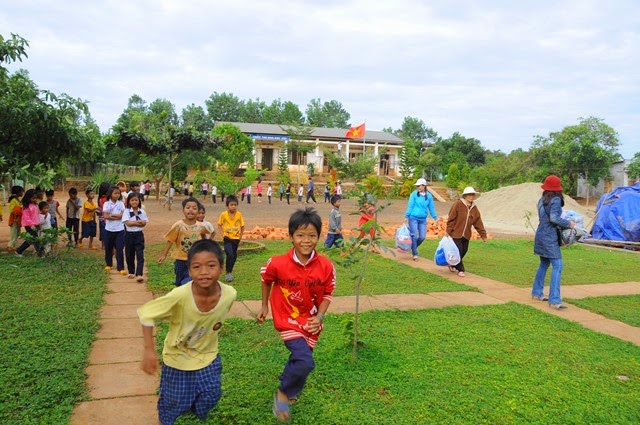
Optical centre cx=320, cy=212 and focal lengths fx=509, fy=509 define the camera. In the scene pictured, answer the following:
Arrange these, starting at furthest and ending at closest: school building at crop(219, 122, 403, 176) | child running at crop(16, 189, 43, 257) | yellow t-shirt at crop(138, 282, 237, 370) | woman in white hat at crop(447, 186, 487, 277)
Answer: school building at crop(219, 122, 403, 176) < child running at crop(16, 189, 43, 257) < woman in white hat at crop(447, 186, 487, 277) < yellow t-shirt at crop(138, 282, 237, 370)

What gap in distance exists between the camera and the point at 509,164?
37.4 metres

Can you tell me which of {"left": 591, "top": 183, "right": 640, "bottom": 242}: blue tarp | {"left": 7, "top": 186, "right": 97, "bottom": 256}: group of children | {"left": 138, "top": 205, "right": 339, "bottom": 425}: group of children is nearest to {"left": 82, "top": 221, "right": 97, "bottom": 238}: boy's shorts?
{"left": 7, "top": 186, "right": 97, "bottom": 256}: group of children

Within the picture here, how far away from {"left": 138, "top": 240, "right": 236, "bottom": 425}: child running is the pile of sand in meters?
18.3

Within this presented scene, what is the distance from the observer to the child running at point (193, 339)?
9.22ft

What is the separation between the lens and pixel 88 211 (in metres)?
10.6

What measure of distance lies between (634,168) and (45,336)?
104ft

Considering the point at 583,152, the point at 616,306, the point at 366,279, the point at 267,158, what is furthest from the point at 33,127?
the point at 267,158

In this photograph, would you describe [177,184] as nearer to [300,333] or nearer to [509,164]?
[509,164]

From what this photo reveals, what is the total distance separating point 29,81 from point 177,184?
85.0ft

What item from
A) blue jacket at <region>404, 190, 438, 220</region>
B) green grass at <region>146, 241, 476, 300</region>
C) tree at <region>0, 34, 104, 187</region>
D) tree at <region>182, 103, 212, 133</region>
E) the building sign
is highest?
tree at <region>182, 103, 212, 133</region>

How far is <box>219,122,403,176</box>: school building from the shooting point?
1833 inches

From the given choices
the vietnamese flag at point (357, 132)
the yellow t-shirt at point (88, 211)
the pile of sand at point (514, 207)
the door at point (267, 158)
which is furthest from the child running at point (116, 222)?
the door at point (267, 158)

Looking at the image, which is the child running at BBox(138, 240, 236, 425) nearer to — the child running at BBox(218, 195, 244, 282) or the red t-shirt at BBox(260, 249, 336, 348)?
the red t-shirt at BBox(260, 249, 336, 348)

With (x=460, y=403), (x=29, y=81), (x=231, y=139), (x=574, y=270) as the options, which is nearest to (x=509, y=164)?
(x=231, y=139)
